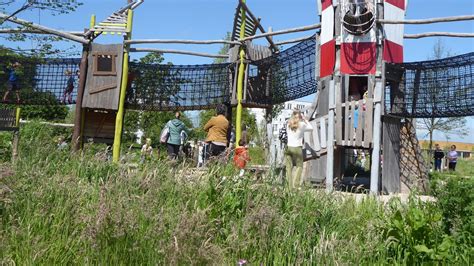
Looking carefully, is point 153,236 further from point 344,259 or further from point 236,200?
point 344,259

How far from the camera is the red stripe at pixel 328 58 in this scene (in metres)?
10.5

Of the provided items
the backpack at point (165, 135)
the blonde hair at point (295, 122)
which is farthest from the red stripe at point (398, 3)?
the backpack at point (165, 135)

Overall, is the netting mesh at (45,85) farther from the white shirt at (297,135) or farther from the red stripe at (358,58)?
the white shirt at (297,135)

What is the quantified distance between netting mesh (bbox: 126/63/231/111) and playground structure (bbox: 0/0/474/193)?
0.03 meters

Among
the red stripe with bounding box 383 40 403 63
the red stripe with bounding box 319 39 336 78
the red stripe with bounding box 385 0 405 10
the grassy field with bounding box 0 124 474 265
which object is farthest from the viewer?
the red stripe with bounding box 385 0 405 10

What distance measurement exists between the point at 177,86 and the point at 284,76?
2966mm

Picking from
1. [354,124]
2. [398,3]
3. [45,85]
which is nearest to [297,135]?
[354,124]

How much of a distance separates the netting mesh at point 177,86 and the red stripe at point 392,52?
456 centimetres

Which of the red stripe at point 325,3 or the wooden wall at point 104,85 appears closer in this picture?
the red stripe at point 325,3

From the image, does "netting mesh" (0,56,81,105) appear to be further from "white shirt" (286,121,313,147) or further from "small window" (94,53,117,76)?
"white shirt" (286,121,313,147)

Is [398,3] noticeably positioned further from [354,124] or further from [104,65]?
[104,65]

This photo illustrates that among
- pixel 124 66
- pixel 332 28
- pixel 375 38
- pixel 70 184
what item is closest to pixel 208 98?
pixel 124 66

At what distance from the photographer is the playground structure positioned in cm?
943

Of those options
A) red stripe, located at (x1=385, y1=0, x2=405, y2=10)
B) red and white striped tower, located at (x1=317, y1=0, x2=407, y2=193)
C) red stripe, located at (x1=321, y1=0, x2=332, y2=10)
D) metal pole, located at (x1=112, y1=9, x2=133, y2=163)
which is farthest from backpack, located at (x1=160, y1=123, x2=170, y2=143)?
red stripe, located at (x1=385, y1=0, x2=405, y2=10)
